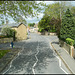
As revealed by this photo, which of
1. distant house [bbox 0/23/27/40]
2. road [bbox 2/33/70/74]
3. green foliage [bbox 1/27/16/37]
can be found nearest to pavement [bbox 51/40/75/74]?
road [bbox 2/33/70/74]

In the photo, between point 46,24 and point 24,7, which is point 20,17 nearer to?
point 24,7

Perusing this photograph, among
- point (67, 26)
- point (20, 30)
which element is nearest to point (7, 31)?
point (20, 30)

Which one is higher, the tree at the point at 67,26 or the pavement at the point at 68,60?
the tree at the point at 67,26

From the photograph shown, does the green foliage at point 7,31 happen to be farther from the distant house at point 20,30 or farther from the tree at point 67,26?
the tree at point 67,26

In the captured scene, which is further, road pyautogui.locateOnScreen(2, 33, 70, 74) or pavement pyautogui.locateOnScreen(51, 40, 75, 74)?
pavement pyautogui.locateOnScreen(51, 40, 75, 74)

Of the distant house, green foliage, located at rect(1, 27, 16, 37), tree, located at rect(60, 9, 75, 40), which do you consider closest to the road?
tree, located at rect(60, 9, 75, 40)

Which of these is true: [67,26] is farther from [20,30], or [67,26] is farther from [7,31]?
[7,31]

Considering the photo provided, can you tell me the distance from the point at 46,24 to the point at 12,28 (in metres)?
26.2

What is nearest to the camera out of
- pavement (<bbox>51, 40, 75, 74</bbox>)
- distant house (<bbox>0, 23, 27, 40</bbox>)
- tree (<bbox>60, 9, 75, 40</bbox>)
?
pavement (<bbox>51, 40, 75, 74</bbox>)

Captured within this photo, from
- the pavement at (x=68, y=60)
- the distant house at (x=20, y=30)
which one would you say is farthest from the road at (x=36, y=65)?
the distant house at (x=20, y=30)

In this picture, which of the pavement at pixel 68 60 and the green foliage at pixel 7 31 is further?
the green foliage at pixel 7 31

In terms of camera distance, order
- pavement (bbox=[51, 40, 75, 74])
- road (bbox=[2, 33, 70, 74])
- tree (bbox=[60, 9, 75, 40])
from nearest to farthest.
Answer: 1. road (bbox=[2, 33, 70, 74])
2. pavement (bbox=[51, 40, 75, 74])
3. tree (bbox=[60, 9, 75, 40])

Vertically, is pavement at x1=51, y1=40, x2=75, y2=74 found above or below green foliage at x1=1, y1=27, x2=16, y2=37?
below

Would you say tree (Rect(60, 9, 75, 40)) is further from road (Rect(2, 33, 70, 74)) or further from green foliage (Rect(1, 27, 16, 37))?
green foliage (Rect(1, 27, 16, 37))
